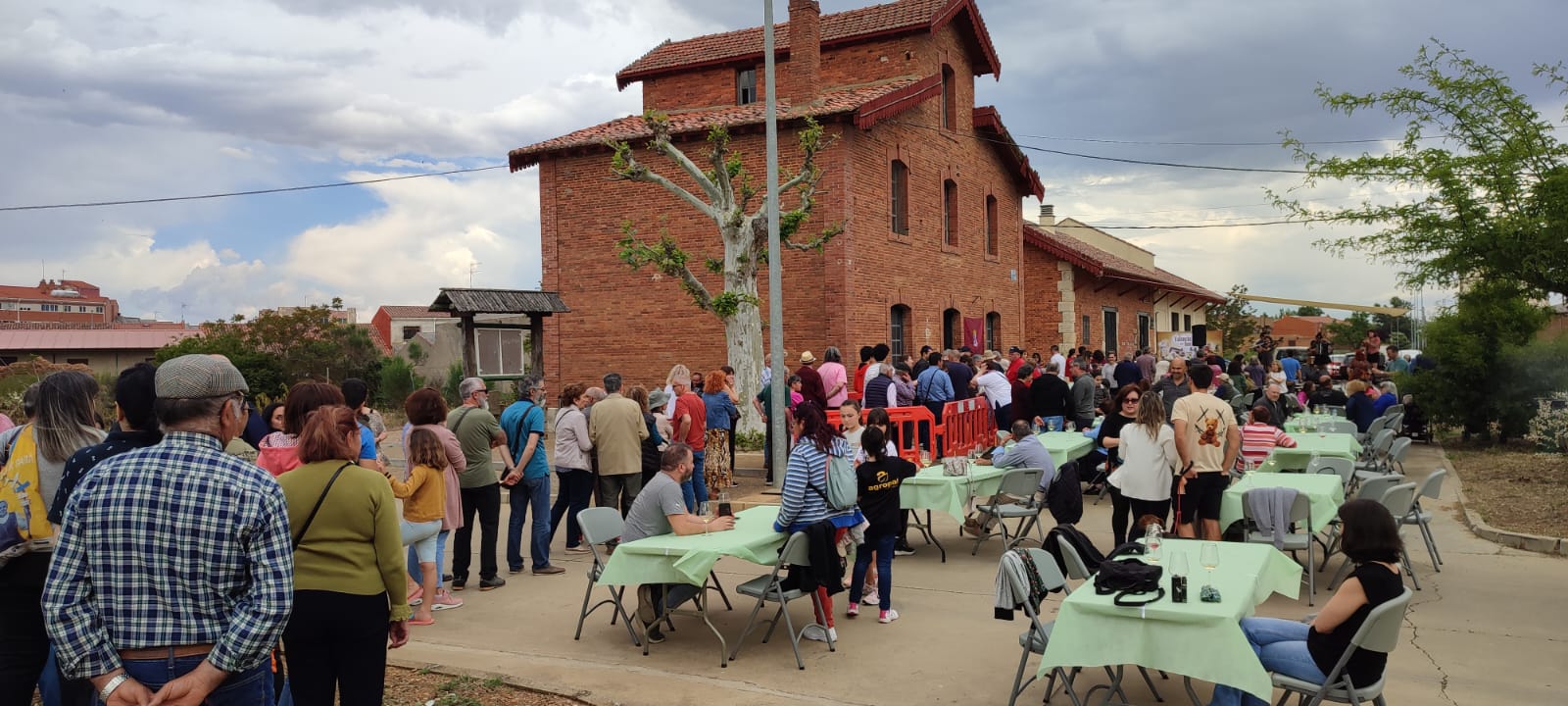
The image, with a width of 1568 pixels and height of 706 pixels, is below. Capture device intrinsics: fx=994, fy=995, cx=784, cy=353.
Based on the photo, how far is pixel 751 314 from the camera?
16.2 m

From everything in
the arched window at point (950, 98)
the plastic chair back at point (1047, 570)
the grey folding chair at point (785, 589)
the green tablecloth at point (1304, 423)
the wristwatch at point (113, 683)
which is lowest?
the grey folding chair at point (785, 589)

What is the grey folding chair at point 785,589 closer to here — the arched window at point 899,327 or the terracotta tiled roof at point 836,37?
the arched window at point 899,327

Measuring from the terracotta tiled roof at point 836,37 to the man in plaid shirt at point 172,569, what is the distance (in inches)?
739

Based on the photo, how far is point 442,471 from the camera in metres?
7.16

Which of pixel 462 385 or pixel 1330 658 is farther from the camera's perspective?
pixel 462 385

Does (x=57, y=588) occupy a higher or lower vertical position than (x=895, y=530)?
higher

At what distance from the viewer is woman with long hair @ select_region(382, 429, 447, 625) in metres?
6.92

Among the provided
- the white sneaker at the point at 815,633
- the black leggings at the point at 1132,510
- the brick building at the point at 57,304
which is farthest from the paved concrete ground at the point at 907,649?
the brick building at the point at 57,304

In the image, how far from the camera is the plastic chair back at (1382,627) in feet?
14.2

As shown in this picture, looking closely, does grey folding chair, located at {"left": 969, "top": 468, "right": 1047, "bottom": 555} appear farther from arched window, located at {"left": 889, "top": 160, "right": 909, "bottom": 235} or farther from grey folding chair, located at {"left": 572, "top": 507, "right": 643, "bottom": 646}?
arched window, located at {"left": 889, "top": 160, "right": 909, "bottom": 235}

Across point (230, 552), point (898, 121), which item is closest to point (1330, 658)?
point (230, 552)

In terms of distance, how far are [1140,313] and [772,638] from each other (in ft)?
102

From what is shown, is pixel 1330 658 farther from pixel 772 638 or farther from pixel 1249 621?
pixel 772 638

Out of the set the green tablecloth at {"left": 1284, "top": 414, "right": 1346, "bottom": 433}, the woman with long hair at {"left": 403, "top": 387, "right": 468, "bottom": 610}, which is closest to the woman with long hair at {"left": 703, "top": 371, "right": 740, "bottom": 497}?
the woman with long hair at {"left": 403, "top": 387, "right": 468, "bottom": 610}
